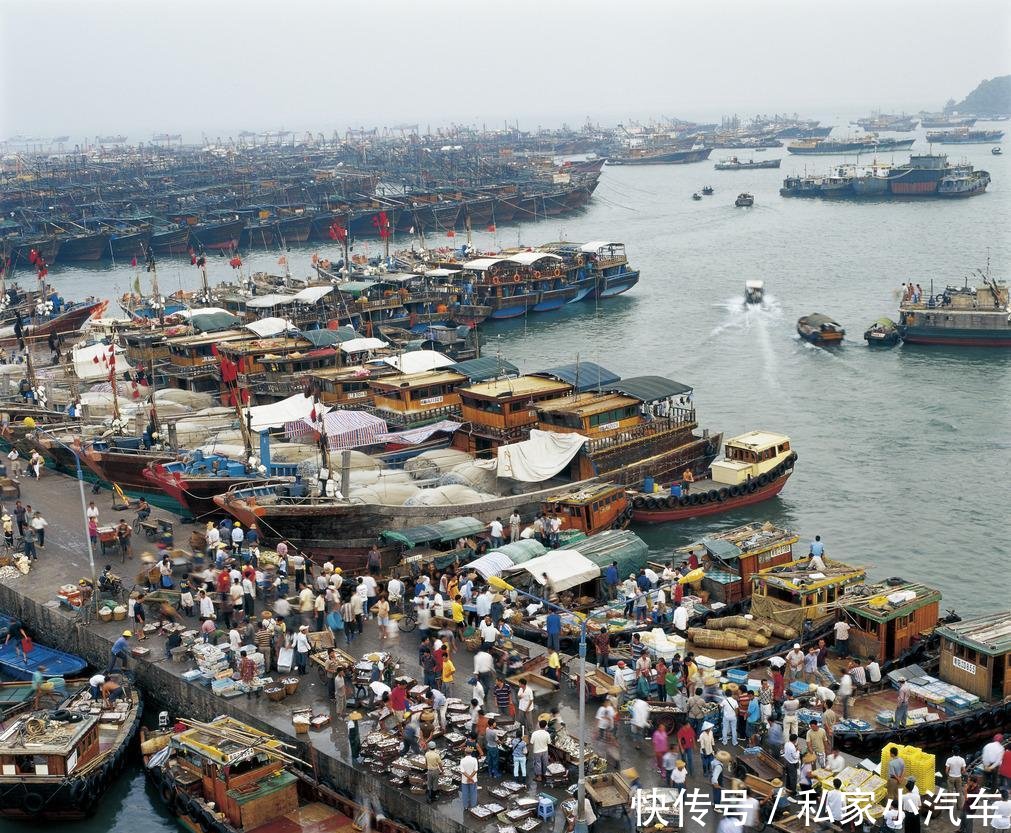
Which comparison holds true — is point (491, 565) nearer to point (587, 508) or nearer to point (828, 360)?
point (587, 508)

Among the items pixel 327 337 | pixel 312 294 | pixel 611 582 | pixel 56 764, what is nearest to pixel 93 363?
pixel 327 337

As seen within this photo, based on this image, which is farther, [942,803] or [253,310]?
[253,310]

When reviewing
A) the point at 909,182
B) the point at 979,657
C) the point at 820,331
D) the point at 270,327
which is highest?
the point at 909,182

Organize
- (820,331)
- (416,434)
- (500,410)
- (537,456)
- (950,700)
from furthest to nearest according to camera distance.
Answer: (820,331)
(416,434)
(500,410)
(537,456)
(950,700)

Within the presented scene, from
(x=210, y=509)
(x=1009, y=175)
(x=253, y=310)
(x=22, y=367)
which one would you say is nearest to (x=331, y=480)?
(x=210, y=509)

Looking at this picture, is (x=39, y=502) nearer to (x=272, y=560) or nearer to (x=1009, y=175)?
(x=272, y=560)

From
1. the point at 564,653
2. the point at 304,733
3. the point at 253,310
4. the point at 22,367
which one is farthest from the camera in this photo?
the point at 253,310
